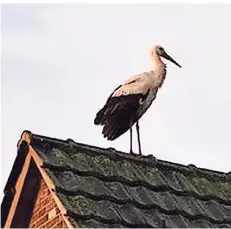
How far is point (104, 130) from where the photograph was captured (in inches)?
340

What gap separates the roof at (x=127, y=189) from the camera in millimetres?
5160

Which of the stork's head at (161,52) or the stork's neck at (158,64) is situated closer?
the stork's neck at (158,64)

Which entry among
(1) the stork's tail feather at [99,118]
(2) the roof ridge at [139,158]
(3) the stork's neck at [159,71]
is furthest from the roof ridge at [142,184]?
(3) the stork's neck at [159,71]

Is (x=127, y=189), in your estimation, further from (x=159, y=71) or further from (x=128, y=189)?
(x=159, y=71)

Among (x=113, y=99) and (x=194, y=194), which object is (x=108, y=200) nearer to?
(x=194, y=194)

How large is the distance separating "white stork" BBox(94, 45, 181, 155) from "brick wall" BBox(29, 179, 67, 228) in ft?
7.99

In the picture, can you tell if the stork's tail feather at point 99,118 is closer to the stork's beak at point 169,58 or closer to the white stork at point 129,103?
the white stork at point 129,103

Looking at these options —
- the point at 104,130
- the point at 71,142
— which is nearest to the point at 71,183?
the point at 71,142

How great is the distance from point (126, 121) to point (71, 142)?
284 cm

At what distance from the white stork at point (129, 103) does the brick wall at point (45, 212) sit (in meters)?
2.43

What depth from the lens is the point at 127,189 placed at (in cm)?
553

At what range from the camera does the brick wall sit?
573 centimetres

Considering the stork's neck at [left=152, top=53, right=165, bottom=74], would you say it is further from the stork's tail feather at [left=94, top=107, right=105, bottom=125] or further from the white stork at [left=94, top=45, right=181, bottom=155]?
the stork's tail feather at [left=94, top=107, right=105, bottom=125]

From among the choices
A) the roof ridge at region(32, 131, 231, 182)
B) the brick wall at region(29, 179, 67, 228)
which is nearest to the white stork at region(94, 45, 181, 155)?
the roof ridge at region(32, 131, 231, 182)
